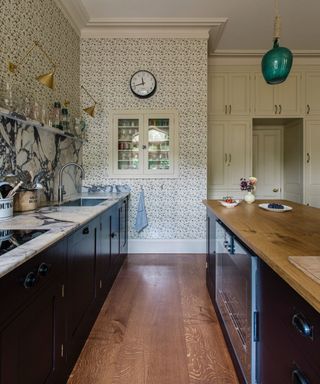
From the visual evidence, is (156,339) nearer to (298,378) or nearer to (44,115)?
(298,378)

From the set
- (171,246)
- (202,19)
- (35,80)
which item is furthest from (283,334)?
(202,19)

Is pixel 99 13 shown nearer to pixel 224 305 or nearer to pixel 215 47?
pixel 215 47

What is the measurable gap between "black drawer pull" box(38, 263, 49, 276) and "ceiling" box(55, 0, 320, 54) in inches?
123

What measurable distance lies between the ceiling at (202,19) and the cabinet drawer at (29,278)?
3.06 m

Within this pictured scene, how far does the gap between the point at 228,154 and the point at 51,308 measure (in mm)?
3912

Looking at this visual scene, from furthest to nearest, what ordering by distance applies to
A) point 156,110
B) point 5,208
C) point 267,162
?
point 267,162 → point 156,110 → point 5,208

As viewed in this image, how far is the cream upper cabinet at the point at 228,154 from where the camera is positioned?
4.54 metres

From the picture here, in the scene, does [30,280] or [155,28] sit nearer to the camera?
[30,280]

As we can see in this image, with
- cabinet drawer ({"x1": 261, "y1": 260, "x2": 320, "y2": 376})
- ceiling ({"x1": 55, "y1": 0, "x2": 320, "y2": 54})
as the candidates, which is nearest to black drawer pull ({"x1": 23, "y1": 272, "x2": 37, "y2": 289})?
cabinet drawer ({"x1": 261, "y1": 260, "x2": 320, "y2": 376})

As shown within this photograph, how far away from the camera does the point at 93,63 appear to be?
3.82 meters

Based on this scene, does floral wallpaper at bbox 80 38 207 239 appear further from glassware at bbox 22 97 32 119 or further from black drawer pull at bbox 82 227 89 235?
black drawer pull at bbox 82 227 89 235

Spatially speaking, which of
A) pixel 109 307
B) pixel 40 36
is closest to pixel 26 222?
pixel 109 307

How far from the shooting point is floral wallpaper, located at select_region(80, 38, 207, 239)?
381 cm

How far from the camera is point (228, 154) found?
4562mm
